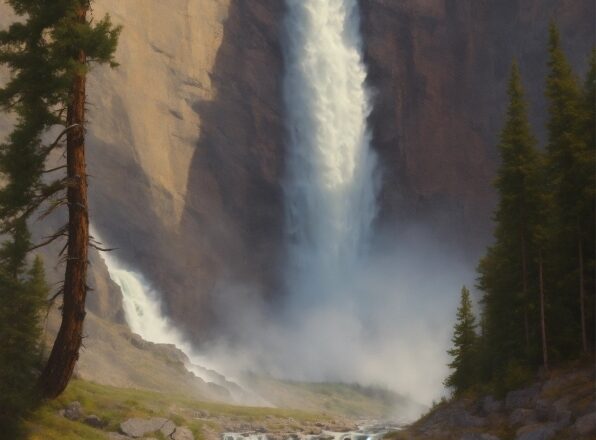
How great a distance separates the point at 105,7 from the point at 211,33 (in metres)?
18.2

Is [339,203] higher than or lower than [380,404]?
higher

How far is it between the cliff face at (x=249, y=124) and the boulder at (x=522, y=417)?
72.6 metres

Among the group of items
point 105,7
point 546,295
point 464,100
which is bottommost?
point 546,295

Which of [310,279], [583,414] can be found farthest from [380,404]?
[583,414]

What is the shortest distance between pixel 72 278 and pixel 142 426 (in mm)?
22391

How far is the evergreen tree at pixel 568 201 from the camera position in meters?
29.4

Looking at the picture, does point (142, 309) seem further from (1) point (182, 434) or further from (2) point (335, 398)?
(1) point (182, 434)

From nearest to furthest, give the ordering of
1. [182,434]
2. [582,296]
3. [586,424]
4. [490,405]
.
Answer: [586,424]
[490,405]
[582,296]
[182,434]

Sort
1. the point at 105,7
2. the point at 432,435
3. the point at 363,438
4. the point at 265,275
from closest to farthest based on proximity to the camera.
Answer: the point at 432,435, the point at 363,438, the point at 105,7, the point at 265,275

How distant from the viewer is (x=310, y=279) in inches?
4385

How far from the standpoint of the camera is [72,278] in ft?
65.8

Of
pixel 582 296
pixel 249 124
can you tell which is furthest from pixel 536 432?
pixel 249 124

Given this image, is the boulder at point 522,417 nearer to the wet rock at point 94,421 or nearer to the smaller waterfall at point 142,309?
the wet rock at point 94,421

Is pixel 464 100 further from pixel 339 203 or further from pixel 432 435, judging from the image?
pixel 432 435
